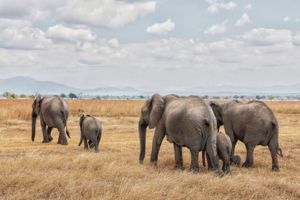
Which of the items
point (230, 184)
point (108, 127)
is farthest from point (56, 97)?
point (230, 184)

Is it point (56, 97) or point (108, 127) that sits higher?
point (56, 97)

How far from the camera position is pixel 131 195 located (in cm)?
998

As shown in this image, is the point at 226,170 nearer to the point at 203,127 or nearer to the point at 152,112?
the point at 203,127

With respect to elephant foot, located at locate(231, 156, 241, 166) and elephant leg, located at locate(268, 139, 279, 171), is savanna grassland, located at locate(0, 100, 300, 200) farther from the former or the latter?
elephant foot, located at locate(231, 156, 241, 166)

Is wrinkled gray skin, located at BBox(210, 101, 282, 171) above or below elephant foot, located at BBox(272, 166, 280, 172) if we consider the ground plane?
above

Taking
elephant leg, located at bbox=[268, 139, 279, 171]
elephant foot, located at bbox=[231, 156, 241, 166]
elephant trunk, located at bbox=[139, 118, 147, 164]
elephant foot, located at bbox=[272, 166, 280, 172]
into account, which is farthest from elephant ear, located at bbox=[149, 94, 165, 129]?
elephant foot, located at bbox=[272, 166, 280, 172]

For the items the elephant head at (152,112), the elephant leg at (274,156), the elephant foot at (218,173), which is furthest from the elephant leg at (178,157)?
the elephant leg at (274,156)

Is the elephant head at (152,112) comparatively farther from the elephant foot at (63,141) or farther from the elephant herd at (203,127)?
the elephant foot at (63,141)

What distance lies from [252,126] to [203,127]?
3.11m

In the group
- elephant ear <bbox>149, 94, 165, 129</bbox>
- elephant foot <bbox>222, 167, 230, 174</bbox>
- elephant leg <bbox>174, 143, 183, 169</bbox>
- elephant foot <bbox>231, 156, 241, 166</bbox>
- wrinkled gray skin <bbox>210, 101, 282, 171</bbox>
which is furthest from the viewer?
elephant foot <bbox>231, 156, 241, 166</bbox>

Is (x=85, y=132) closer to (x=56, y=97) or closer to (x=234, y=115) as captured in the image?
Result: (x=56, y=97)

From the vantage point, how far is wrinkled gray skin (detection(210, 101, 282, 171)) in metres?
15.1

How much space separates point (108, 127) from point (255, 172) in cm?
1798

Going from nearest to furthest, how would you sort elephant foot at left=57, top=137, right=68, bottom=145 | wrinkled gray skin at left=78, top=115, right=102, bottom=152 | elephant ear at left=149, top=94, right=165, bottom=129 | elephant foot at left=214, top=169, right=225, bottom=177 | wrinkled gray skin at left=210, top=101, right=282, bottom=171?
1. elephant foot at left=214, top=169, right=225, bottom=177
2. elephant ear at left=149, top=94, right=165, bottom=129
3. wrinkled gray skin at left=210, top=101, right=282, bottom=171
4. wrinkled gray skin at left=78, top=115, right=102, bottom=152
5. elephant foot at left=57, top=137, right=68, bottom=145
